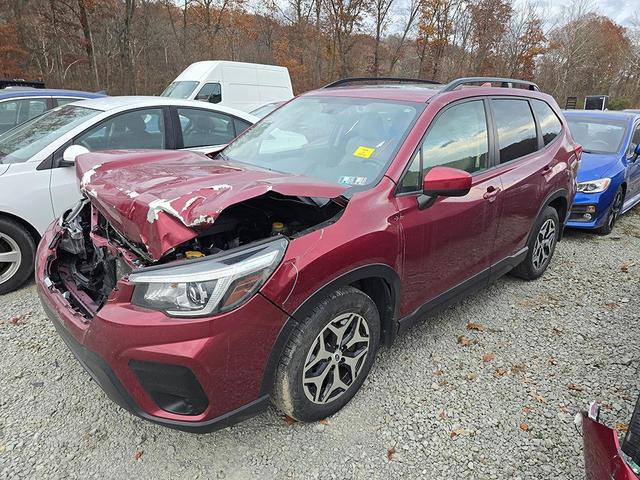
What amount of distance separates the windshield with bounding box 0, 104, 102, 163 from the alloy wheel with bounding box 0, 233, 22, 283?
2.36ft

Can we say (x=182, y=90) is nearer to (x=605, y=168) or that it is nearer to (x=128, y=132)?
(x=128, y=132)

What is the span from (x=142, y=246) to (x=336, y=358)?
3.86ft

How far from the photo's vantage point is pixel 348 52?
31422 mm

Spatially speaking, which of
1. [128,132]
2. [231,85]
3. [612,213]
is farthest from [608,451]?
[231,85]

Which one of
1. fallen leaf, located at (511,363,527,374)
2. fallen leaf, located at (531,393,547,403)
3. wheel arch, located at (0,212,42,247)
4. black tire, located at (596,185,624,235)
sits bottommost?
fallen leaf, located at (531,393,547,403)

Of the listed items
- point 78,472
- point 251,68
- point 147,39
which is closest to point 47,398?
point 78,472

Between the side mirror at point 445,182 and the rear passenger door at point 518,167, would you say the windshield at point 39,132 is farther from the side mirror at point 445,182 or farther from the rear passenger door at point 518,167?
the rear passenger door at point 518,167

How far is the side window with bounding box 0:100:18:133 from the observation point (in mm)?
6941

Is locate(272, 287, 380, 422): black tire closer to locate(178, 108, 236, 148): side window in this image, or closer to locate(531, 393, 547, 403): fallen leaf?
locate(531, 393, 547, 403): fallen leaf

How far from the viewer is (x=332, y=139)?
116 inches

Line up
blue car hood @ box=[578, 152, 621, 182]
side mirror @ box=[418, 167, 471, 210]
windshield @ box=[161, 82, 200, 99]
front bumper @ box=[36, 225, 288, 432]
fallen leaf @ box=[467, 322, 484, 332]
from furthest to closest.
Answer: windshield @ box=[161, 82, 200, 99] → blue car hood @ box=[578, 152, 621, 182] → fallen leaf @ box=[467, 322, 484, 332] → side mirror @ box=[418, 167, 471, 210] → front bumper @ box=[36, 225, 288, 432]

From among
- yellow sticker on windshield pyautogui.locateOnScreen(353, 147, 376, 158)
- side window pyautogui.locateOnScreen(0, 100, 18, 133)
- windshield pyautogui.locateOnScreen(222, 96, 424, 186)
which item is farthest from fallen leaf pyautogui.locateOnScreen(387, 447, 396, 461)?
side window pyautogui.locateOnScreen(0, 100, 18, 133)

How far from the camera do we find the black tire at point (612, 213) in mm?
5879

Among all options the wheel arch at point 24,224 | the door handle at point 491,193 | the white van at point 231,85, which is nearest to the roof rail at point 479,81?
the door handle at point 491,193
